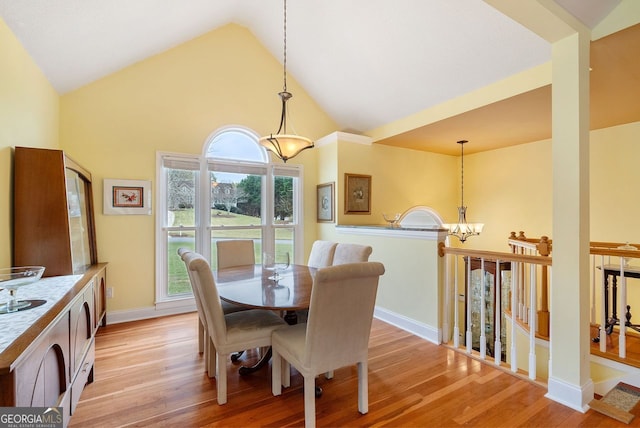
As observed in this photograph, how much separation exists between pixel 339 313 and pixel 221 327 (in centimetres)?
82

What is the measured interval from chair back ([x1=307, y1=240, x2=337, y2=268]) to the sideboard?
1.96 meters

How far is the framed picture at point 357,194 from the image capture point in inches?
178

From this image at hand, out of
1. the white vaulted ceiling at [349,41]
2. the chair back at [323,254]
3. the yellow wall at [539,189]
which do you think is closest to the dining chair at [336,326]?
the chair back at [323,254]

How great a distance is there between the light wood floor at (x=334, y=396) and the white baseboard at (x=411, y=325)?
0.20 metres

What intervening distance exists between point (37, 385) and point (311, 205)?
12.7 feet

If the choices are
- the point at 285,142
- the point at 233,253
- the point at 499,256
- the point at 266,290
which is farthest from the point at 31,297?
the point at 499,256

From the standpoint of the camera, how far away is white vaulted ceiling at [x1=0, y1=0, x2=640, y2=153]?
2.34 metres

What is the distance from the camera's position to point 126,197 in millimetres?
3502

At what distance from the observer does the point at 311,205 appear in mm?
4828

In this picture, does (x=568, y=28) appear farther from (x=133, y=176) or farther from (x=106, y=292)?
(x=106, y=292)

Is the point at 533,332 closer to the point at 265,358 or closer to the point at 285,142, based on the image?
the point at 265,358

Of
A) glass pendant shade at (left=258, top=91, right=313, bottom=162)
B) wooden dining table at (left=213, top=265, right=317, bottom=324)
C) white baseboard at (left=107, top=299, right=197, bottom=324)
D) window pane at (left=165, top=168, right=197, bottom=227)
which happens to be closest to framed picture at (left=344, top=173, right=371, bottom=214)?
wooden dining table at (left=213, top=265, right=317, bottom=324)

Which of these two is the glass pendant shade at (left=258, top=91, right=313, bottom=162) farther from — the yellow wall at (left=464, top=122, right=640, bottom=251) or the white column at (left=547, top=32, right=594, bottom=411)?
the yellow wall at (left=464, top=122, right=640, bottom=251)

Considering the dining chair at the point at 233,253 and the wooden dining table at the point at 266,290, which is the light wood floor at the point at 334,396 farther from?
the dining chair at the point at 233,253
